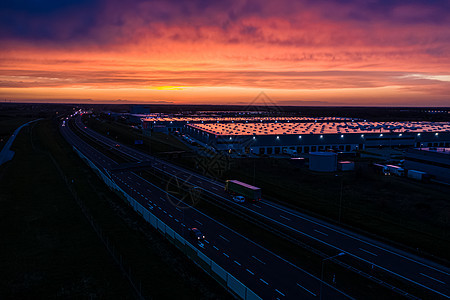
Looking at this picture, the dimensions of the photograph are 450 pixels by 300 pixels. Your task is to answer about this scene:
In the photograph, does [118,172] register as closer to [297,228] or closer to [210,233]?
[210,233]

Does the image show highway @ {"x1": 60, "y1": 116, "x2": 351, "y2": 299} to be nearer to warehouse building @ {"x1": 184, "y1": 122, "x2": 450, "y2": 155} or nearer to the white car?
the white car

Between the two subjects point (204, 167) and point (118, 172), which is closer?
point (118, 172)

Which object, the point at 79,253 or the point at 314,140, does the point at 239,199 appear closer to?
the point at 79,253

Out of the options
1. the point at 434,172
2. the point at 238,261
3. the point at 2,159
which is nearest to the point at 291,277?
the point at 238,261

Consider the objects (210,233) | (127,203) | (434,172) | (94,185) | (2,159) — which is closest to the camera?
(210,233)

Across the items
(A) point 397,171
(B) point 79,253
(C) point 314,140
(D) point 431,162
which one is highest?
(C) point 314,140

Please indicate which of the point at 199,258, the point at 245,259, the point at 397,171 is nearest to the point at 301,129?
the point at 397,171

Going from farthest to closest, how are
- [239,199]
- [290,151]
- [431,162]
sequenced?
1. [290,151]
2. [431,162]
3. [239,199]
